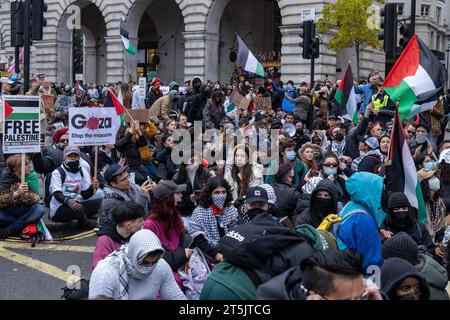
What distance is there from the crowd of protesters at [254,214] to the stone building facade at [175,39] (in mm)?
15715

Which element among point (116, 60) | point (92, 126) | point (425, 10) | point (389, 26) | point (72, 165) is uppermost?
point (425, 10)

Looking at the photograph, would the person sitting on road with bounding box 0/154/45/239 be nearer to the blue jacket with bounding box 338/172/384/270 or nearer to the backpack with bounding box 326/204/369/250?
the backpack with bounding box 326/204/369/250

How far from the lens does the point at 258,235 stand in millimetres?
4066

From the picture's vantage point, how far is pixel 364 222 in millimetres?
5188

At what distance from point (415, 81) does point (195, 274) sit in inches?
183

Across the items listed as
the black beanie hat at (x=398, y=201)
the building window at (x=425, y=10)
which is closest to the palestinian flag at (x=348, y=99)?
the black beanie hat at (x=398, y=201)

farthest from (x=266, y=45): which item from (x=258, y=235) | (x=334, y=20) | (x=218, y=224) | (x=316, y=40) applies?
(x=258, y=235)

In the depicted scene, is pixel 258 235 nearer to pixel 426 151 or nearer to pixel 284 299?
pixel 284 299

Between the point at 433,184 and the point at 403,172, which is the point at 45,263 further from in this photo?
the point at 433,184

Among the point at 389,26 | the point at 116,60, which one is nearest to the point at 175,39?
the point at 116,60

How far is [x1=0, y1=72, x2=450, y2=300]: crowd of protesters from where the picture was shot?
3.91 metres

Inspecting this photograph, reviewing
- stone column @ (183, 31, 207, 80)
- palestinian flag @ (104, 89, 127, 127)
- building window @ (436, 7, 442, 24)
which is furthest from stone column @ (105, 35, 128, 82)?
building window @ (436, 7, 442, 24)

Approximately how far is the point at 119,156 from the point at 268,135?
2618 millimetres

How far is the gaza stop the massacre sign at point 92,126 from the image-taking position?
372 inches
